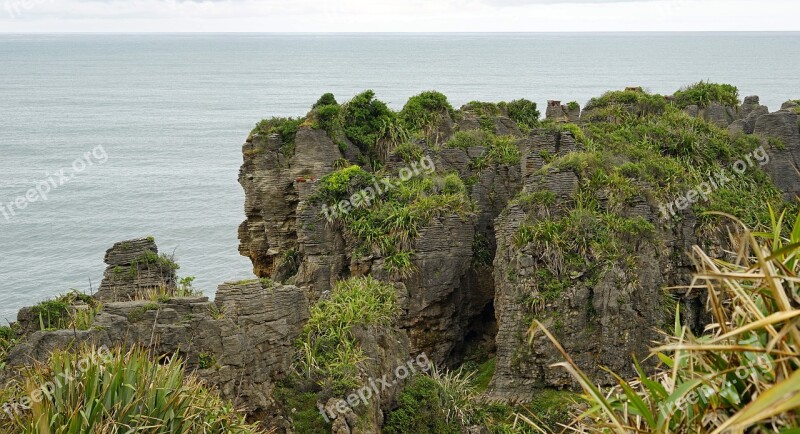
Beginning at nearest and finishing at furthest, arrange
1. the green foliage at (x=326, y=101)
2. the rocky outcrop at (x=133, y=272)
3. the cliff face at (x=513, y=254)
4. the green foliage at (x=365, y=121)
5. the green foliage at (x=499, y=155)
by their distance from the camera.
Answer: the rocky outcrop at (x=133, y=272)
the cliff face at (x=513, y=254)
the green foliage at (x=499, y=155)
the green foliage at (x=365, y=121)
the green foliage at (x=326, y=101)

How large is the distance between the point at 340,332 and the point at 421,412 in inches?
110

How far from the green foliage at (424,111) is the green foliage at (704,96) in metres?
10.4

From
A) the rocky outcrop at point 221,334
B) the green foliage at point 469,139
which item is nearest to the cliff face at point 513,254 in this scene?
the green foliage at point 469,139

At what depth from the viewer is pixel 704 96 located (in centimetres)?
4269

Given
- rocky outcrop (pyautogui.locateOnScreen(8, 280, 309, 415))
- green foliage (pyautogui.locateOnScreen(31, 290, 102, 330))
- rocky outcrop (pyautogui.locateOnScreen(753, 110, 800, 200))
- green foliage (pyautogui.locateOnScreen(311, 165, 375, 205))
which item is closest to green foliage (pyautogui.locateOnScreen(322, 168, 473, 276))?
green foliage (pyautogui.locateOnScreen(311, 165, 375, 205))

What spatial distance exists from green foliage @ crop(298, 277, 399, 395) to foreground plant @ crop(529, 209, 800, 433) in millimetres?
14142

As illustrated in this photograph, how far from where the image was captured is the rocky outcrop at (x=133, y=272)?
2341 centimetres

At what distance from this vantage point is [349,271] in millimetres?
30297

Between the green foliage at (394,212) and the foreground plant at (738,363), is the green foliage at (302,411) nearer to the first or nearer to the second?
the green foliage at (394,212)

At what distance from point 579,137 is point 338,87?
145156 millimetres

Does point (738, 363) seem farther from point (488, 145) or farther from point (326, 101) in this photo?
point (326, 101)

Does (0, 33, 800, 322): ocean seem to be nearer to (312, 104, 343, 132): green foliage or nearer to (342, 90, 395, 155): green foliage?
(342, 90, 395, 155): green foliage

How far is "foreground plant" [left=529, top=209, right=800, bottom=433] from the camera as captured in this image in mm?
7066

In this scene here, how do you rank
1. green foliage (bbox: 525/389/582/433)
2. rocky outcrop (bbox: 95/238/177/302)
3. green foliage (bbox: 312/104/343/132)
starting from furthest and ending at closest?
green foliage (bbox: 312/104/343/132), green foliage (bbox: 525/389/582/433), rocky outcrop (bbox: 95/238/177/302)
